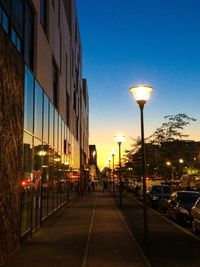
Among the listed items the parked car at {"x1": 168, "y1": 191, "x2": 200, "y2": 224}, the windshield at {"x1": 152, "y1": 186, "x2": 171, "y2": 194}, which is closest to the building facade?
the parked car at {"x1": 168, "y1": 191, "x2": 200, "y2": 224}

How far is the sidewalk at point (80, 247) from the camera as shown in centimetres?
1151

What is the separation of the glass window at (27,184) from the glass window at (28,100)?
382mm

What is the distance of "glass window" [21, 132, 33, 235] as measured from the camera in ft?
48.7

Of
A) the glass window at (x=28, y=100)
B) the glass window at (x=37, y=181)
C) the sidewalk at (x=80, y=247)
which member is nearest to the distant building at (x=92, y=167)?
the glass window at (x=37, y=181)

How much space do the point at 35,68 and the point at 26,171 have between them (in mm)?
5621

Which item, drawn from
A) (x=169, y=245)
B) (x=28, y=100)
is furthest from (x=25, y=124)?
(x=169, y=245)

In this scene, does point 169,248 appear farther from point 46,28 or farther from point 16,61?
point 46,28

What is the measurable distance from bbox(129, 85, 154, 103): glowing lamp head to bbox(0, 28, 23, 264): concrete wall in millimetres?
3818

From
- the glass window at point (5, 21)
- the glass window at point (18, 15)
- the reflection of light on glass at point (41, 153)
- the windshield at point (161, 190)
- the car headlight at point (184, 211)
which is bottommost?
the car headlight at point (184, 211)

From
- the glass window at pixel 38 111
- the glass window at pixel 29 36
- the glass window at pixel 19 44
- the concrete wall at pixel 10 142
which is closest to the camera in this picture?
Result: the concrete wall at pixel 10 142

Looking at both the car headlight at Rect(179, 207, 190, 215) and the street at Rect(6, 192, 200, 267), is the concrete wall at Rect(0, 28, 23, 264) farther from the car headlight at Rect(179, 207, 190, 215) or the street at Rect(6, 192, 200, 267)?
the car headlight at Rect(179, 207, 190, 215)

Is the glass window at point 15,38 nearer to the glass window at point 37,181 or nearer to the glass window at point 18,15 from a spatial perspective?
the glass window at point 18,15

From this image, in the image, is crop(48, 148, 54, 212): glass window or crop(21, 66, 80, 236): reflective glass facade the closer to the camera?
crop(21, 66, 80, 236): reflective glass facade

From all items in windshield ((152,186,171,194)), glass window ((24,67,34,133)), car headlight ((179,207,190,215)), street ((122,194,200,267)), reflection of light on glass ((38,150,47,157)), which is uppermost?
glass window ((24,67,34,133))
